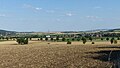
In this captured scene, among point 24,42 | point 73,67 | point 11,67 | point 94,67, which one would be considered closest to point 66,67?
point 73,67

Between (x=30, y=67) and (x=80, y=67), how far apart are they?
4.97 m

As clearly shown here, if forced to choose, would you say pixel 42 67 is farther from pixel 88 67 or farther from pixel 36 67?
pixel 88 67

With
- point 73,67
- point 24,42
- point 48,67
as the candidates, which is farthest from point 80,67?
point 24,42

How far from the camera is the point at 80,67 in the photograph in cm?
3166

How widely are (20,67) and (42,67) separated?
2280 mm

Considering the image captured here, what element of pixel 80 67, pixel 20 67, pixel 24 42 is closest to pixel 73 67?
pixel 80 67

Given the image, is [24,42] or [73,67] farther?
[24,42]

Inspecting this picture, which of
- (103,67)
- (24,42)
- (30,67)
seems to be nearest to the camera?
(103,67)

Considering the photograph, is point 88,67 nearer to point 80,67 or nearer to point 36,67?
point 80,67

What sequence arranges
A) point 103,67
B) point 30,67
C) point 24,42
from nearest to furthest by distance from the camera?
point 103,67, point 30,67, point 24,42

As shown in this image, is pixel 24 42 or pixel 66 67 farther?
pixel 24 42

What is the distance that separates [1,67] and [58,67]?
569cm

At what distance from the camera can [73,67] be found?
31.7 metres

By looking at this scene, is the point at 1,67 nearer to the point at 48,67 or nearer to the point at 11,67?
the point at 11,67
